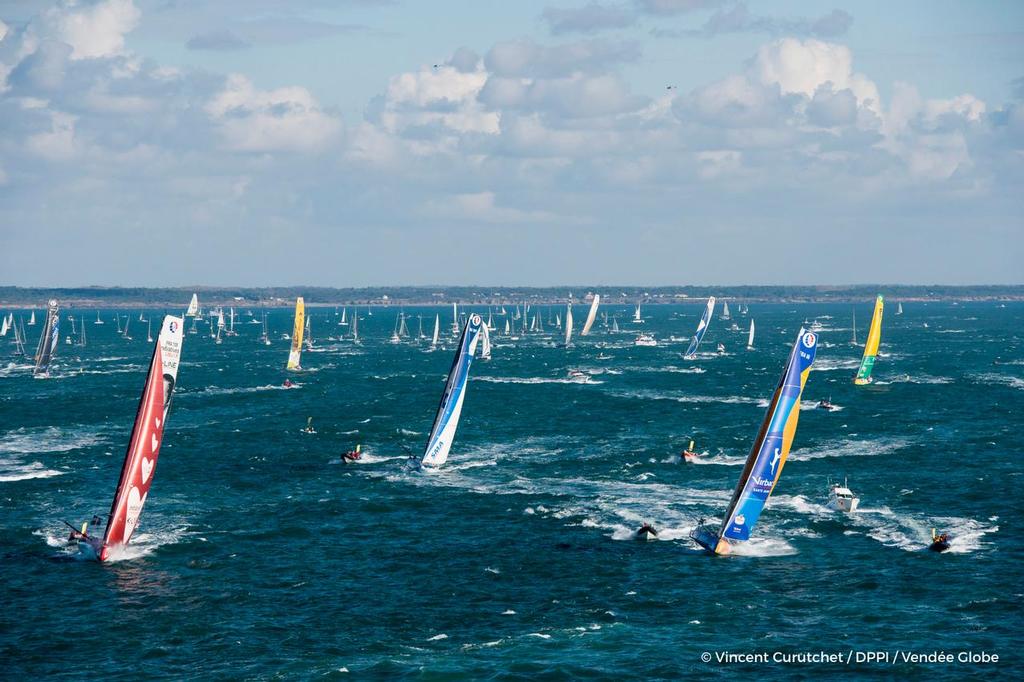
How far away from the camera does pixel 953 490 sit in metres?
92.9

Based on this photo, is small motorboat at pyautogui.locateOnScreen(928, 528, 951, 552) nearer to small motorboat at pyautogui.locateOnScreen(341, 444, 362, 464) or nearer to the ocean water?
the ocean water

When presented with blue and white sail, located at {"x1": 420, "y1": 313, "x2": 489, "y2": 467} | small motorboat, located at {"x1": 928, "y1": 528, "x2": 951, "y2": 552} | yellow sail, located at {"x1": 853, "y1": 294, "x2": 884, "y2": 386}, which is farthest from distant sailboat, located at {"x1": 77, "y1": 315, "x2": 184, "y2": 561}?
yellow sail, located at {"x1": 853, "y1": 294, "x2": 884, "y2": 386}

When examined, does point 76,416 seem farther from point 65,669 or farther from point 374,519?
point 65,669

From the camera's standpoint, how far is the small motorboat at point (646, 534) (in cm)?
7706

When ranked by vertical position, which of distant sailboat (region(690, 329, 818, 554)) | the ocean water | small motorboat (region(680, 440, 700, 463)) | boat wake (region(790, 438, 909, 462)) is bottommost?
the ocean water

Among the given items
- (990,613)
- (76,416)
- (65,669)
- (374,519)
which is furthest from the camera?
(76,416)

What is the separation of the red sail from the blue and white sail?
31995 millimetres

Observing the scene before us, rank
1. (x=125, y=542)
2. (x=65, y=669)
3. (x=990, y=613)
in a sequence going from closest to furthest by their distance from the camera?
(x=65, y=669), (x=990, y=613), (x=125, y=542)

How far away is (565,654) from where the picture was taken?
183ft

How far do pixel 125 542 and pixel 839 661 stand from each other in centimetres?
4394

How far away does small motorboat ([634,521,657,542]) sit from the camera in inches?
3034

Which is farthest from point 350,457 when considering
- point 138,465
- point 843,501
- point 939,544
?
point 939,544

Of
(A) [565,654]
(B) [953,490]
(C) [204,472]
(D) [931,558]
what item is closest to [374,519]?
(C) [204,472]

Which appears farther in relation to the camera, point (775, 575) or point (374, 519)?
point (374, 519)
